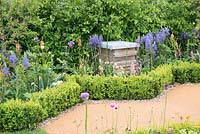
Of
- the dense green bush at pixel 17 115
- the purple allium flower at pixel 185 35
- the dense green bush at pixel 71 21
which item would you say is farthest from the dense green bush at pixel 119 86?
the purple allium flower at pixel 185 35

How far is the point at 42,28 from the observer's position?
8.54 metres

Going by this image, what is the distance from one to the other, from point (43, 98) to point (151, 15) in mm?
4107

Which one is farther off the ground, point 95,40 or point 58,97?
point 95,40

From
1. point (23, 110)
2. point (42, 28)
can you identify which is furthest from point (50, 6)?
point (23, 110)

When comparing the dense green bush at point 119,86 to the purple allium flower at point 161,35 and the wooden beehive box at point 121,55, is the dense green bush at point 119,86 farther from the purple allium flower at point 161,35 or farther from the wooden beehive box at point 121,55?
the purple allium flower at point 161,35

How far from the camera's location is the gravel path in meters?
5.71

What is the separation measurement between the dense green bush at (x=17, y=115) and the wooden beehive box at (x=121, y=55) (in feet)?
8.43

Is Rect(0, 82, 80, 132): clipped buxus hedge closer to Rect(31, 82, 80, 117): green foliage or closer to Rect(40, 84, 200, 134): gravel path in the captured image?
A: Rect(31, 82, 80, 117): green foliage

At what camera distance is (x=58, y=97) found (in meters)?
6.27

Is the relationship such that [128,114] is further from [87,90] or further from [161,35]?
[161,35]

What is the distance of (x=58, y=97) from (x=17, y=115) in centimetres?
85

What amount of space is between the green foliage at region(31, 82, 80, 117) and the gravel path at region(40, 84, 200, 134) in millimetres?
106

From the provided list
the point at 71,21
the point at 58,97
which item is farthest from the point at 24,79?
the point at 71,21

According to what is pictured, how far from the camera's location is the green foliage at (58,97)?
6.03 meters
